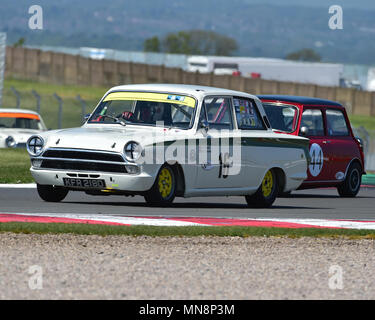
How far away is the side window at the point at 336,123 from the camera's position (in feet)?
60.4

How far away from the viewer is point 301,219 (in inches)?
531

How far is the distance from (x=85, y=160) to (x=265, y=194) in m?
3.23

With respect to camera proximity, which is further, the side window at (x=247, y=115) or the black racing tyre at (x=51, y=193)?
the side window at (x=247, y=115)

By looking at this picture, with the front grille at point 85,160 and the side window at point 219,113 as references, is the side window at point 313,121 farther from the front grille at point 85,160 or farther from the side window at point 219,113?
the front grille at point 85,160

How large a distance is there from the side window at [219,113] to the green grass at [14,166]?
536cm

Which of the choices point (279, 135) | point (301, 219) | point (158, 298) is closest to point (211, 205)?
point (279, 135)

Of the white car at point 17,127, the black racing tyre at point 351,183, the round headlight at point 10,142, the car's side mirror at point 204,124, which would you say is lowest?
the round headlight at point 10,142

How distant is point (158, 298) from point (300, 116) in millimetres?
9844

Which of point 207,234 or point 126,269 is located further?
point 207,234

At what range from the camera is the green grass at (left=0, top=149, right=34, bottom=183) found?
1912cm
